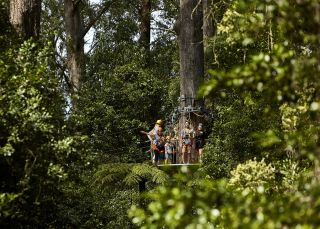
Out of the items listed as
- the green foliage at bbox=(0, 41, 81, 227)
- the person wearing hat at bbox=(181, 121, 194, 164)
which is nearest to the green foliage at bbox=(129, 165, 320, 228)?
the green foliage at bbox=(0, 41, 81, 227)

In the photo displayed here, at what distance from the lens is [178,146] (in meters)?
15.1

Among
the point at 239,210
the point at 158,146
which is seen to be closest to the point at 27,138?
the point at 239,210

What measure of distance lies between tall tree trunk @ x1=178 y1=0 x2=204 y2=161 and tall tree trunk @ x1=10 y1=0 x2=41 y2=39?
5.90 meters

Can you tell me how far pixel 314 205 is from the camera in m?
3.46

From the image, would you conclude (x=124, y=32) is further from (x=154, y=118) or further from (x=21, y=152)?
(x=21, y=152)

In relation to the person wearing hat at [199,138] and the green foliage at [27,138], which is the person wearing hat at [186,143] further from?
the green foliage at [27,138]

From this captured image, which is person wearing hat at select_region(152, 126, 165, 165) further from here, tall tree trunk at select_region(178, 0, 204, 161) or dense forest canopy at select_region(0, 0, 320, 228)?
tall tree trunk at select_region(178, 0, 204, 161)

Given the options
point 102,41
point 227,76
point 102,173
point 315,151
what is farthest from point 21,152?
point 102,41

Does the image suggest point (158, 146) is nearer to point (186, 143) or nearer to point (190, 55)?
point (186, 143)

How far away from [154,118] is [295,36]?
17.5 meters

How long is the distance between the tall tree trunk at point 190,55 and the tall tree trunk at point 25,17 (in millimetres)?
5896

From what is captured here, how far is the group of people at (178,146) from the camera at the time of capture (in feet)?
48.3

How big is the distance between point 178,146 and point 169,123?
1.36 m

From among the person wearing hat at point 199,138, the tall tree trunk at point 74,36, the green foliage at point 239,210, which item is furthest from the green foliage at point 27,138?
the tall tree trunk at point 74,36
